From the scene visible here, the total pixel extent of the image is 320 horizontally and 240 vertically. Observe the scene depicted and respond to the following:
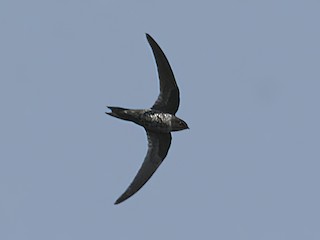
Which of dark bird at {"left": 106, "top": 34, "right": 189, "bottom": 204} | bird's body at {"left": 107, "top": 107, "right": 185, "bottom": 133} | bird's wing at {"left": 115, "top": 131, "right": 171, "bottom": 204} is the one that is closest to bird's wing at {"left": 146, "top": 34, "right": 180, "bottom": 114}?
dark bird at {"left": 106, "top": 34, "right": 189, "bottom": 204}

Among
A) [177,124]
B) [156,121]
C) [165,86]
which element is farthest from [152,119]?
[165,86]

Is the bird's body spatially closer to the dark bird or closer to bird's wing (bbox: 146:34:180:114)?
the dark bird

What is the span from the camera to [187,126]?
3619cm

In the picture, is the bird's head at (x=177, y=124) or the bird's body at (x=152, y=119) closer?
the bird's body at (x=152, y=119)

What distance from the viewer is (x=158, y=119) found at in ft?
117

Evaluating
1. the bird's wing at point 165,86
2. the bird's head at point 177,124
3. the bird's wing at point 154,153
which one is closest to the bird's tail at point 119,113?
the bird's wing at point 165,86

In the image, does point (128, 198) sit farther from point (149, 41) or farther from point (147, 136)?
point (149, 41)

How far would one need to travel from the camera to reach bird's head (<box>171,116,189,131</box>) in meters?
36.0

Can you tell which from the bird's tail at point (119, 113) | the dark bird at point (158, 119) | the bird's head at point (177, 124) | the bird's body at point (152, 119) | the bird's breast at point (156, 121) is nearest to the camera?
the bird's tail at point (119, 113)

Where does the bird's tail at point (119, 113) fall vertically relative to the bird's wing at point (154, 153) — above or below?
above

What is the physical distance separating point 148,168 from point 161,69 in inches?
154

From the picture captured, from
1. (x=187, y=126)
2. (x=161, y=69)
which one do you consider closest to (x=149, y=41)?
(x=161, y=69)

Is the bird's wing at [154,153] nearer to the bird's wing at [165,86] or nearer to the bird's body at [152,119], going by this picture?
the bird's body at [152,119]

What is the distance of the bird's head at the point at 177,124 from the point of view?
118 ft
